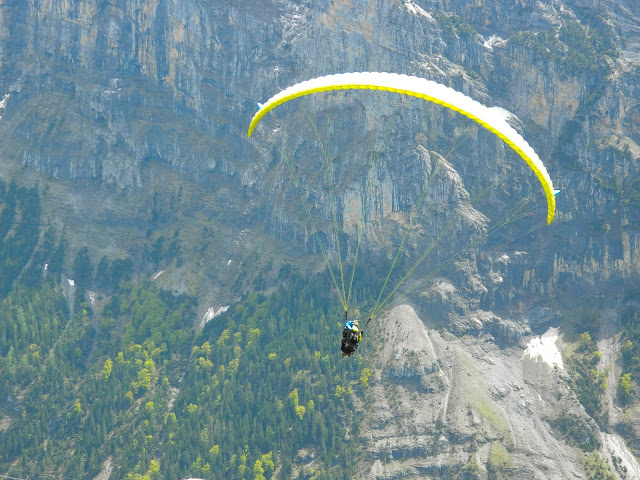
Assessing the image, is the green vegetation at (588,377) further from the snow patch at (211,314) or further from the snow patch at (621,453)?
the snow patch at (211,314)

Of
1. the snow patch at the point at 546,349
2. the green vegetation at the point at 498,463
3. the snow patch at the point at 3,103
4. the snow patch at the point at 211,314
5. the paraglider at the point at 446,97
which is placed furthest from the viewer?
the snow patch at the point at 3,103

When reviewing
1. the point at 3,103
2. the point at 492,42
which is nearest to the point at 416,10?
the point at 492,42

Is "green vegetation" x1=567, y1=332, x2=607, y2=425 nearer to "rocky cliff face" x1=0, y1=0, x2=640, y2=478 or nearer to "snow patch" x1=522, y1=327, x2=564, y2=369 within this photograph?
"snow patch" x1=522, y1=327, x2=564, y2=369

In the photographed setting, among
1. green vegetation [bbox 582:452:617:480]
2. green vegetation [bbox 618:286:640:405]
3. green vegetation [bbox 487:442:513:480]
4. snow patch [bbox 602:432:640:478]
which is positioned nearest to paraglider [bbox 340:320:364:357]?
green vegetation [bbox 487:442:513:480]

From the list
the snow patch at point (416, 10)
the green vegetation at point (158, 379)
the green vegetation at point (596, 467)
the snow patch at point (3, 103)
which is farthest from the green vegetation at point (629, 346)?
the snow patch at point (3, 103)

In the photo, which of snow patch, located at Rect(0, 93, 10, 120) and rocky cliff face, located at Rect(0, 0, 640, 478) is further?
snow patch, located at Rect(0, 93, 10, 120)

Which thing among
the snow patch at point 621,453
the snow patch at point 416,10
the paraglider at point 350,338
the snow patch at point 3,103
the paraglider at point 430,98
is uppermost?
the snow patch at point 416,10
